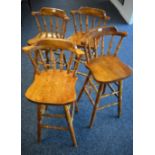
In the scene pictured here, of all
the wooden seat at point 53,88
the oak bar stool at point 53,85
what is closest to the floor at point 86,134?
the oak bar stool at point 53,85

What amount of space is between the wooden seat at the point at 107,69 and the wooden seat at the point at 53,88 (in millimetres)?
199

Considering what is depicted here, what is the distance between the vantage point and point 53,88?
56.4 inches

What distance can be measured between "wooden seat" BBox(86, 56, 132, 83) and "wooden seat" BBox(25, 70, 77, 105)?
20cm

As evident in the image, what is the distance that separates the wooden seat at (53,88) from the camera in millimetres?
1320

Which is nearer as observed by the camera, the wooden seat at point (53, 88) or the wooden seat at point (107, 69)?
the wooden seat at point (53, 88)

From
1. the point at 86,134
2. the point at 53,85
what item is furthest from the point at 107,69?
the point at 86,134

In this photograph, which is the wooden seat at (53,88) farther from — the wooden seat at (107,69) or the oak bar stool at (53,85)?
the wooden seat at (107,69)

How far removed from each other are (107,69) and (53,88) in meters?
0.49

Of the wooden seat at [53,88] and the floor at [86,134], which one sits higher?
the wooden seat at [53,88]

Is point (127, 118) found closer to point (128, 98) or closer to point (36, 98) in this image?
point (128, 98)

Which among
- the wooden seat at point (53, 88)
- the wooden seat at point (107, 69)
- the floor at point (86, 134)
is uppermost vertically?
the wooden seat at point (107, 69)

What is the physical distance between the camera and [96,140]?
170 cm
